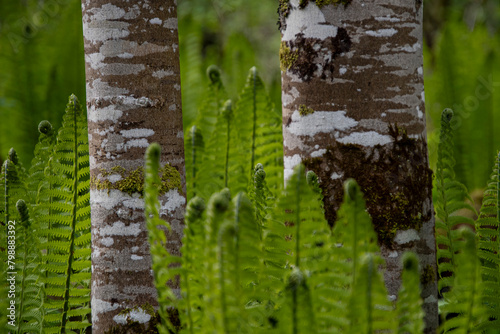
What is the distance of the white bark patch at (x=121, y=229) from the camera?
1349 millimetres

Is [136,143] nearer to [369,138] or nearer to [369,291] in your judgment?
[369,138]

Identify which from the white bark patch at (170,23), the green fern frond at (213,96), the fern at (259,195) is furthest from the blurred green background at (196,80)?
the fern at (259,195)

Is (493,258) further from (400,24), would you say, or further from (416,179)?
(400,24)

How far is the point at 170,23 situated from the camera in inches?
59.0

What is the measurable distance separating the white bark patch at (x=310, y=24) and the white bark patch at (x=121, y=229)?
2.25 ft

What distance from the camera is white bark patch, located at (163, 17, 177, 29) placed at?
148 cm

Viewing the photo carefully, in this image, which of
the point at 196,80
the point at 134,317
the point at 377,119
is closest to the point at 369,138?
the point at 377,119

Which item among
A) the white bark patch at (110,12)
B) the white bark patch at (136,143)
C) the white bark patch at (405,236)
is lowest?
the white bark patch at (405,236)

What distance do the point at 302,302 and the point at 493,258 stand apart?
2.54 feet

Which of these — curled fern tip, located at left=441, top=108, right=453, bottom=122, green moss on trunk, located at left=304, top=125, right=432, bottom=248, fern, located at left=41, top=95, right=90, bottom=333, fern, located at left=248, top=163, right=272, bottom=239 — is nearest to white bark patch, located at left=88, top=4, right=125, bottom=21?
fern, located at left=41, top=95, right=90, bottom=333

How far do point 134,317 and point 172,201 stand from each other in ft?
1.07

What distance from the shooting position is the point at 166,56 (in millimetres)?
1484

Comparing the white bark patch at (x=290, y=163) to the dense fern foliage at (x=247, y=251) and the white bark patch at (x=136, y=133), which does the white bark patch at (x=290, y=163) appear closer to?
the dense fern foliage at (x=247, y=251)

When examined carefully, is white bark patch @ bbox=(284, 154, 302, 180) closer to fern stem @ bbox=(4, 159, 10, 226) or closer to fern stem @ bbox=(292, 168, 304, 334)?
fern stem @ bbox=(292, 168, 304, 334)
